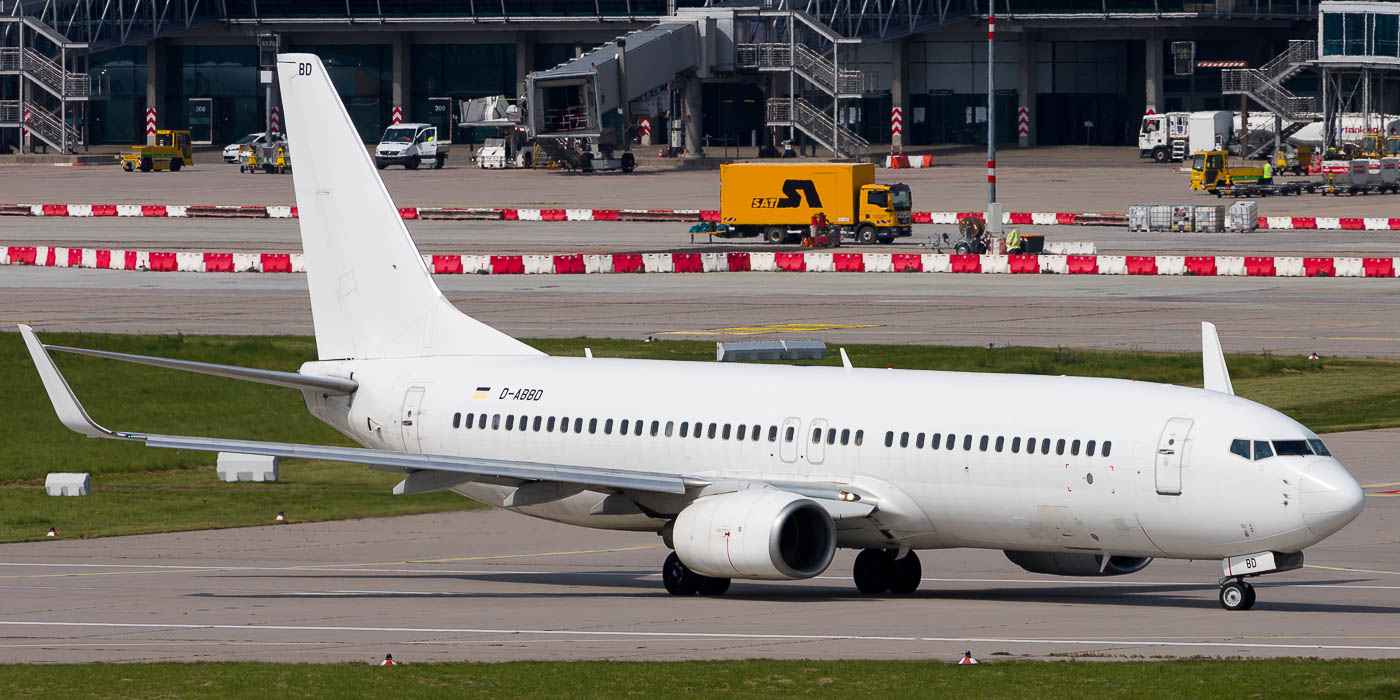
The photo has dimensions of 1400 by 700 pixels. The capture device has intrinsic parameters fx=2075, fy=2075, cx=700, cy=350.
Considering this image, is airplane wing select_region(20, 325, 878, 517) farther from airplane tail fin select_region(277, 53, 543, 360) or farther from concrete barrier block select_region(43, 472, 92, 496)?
concrete barrier block select_region(43, 472, 92, 496)

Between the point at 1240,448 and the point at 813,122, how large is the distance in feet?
468

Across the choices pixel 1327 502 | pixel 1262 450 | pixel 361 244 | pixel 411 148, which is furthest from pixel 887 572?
pixel 411 148

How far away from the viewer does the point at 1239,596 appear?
31.1m

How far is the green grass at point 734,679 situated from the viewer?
947 inches

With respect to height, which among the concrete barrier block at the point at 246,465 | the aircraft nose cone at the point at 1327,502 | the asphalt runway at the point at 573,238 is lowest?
the aircraft nose cone at the point at 1327,502

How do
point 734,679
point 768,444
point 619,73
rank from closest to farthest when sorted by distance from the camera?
point 734,679, point 768,444, point 619,73

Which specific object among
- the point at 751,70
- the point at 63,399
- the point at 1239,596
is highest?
the point at 751,70

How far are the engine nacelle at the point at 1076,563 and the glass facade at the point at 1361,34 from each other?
137m

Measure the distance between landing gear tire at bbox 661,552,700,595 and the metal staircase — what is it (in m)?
147

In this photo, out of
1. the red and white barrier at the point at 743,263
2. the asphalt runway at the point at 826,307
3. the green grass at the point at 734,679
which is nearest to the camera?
the green grass at the point at 734,679

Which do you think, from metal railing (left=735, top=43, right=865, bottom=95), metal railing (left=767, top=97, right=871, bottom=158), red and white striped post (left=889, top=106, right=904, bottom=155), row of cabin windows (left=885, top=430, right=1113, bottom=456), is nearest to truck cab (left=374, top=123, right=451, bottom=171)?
metal railing (left=735, top=43, right=865, bottom=95)

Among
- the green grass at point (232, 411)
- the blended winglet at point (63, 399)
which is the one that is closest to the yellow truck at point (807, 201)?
the green grass at point (232, 411)

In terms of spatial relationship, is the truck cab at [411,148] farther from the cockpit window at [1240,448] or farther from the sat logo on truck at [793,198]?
the cockpit window at [1240,448]

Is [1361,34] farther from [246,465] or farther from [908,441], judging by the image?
[246,465]
